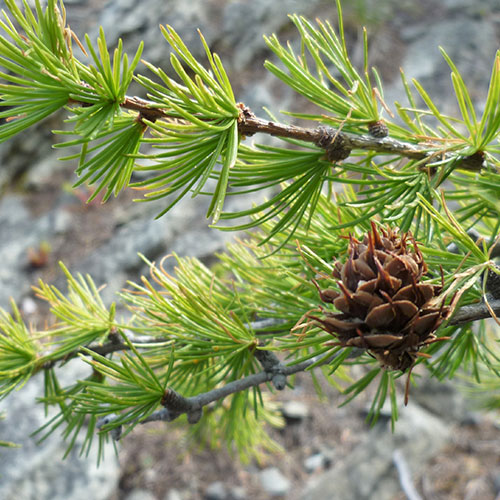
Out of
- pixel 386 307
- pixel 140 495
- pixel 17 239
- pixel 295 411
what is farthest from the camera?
pixel 17 239

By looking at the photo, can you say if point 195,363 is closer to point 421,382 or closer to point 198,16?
point 421,382

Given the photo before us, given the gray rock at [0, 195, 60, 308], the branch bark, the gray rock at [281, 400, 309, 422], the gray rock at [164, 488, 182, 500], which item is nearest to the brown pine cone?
the branch bark

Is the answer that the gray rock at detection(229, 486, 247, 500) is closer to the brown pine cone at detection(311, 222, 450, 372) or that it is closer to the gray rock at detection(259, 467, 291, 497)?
the gray rock at detection(259, 467, 291, 497)

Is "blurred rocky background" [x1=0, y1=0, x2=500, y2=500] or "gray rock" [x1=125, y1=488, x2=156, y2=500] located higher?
"blurred rocky background" [x1=0, y1=0, x2=500, y2=500]

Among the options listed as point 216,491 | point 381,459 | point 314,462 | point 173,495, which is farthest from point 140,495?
point 381,459

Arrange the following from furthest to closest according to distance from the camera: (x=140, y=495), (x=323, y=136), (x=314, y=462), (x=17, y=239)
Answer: (x=17, y=239), (x=314, y=462), (x=140, y=495), (x=323, y=136)

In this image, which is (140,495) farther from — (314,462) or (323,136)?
(323,136)

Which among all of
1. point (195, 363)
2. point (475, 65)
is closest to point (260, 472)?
point (195, 363)

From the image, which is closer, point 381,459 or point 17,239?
point 381,459
